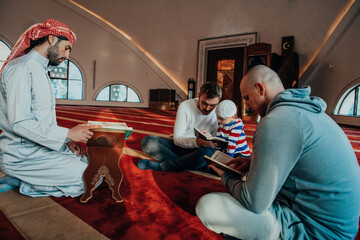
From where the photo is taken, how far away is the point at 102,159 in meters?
1.62

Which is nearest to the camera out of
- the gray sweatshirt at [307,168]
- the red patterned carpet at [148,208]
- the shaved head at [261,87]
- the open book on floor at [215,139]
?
the gray sweatshirt at [307,168]

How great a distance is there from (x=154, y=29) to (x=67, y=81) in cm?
492

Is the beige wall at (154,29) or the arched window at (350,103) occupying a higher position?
the beige wall at (154,29)

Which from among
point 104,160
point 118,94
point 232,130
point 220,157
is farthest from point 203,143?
point 118,94

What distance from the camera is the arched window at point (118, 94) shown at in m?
12.8

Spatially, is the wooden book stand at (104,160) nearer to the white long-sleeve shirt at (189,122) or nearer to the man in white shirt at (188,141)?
the man in white shirt at (188,141)

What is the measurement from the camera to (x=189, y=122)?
254 centimetres

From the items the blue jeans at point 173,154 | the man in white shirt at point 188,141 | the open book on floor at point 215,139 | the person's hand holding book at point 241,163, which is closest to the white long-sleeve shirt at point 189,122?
the man in white shirt at point 188,141

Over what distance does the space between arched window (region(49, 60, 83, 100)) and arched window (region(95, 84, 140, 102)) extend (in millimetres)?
1077

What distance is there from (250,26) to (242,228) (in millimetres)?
9013

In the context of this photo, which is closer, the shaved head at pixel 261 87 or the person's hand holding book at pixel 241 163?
the shaved head at pixel 261 87

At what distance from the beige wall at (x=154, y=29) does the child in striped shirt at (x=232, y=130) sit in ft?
21.3

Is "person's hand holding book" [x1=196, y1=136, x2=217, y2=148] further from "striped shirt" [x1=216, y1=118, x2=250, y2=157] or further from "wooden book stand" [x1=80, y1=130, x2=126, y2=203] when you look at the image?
"wooden book stand" [x1=80, y1=130, x2=126, y2=203]

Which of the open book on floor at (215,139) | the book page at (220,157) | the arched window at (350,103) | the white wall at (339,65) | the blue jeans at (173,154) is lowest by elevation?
the blue jeans at (173,154)
